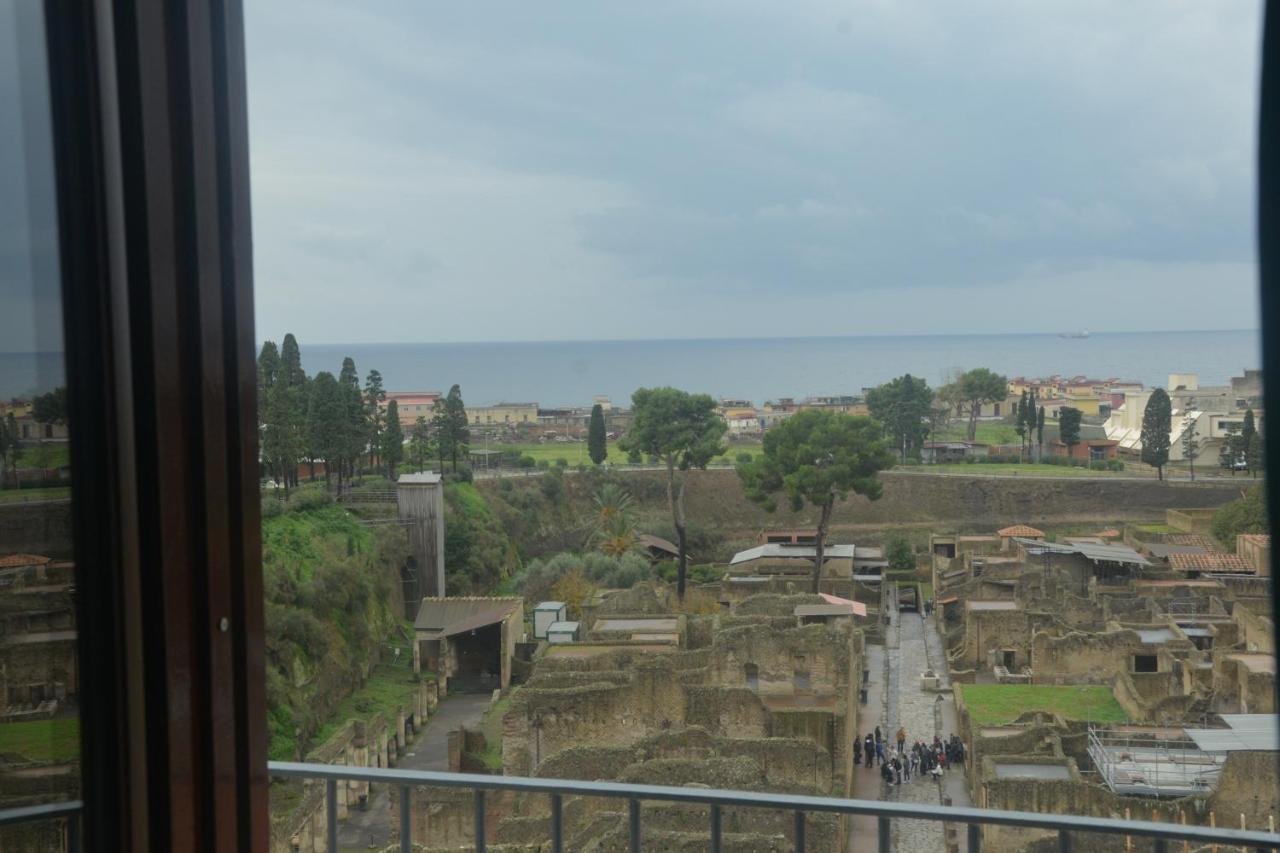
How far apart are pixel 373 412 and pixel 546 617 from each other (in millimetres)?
3545

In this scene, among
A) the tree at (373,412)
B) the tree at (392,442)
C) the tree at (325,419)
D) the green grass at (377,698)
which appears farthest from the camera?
the tree at (392,442)

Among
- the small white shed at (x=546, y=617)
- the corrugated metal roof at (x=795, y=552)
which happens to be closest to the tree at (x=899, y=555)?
the corrugated metal roof at (x=795, y=552)

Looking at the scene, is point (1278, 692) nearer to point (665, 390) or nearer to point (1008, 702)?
point (1008, 702)

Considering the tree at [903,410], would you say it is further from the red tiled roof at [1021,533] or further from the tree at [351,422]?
the tree at [351,422]

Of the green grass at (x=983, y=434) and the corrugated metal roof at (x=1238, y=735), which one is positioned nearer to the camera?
the corrugated metal roof at (x=1238, y=735)

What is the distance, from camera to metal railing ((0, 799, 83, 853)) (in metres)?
0.63

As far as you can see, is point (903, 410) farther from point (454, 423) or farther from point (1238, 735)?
point (1238, 735)

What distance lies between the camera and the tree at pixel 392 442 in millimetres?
13117

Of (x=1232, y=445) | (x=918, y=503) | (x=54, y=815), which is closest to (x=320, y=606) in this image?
(x=1232, y=445)

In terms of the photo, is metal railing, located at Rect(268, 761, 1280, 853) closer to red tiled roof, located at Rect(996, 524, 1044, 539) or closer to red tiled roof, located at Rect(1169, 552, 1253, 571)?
red tiled roof, located at Rect(1169, 552, 1253, 571)

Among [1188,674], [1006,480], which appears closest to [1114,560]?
[1188,674]

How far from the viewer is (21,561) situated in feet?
2.10

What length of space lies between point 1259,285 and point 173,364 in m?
0.56

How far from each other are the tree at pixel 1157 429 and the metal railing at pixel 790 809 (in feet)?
41.5
